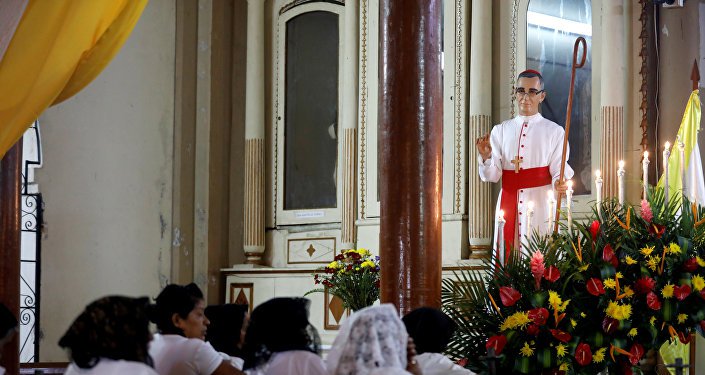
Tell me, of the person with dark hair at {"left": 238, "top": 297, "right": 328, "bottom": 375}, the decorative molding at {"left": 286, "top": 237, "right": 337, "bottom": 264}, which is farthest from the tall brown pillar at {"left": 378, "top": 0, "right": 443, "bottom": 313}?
the decorative molding at {"left": 286, "top": 237, "right": 337, "bottom": 264}

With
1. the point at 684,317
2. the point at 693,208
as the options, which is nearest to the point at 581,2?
the point at 693,208

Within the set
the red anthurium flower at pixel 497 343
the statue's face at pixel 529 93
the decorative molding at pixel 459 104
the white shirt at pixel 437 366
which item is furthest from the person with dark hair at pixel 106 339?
the decorative molding at pixel 459 104

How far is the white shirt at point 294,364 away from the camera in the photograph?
3.93 m

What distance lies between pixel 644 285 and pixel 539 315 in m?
0.54

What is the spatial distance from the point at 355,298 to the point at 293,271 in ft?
7.40

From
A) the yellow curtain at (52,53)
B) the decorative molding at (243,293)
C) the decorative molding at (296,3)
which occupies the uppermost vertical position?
the decorative molding at (296,3)

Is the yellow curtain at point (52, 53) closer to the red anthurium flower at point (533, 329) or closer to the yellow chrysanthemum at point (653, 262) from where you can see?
the red anthurium flower at point (533, 329)

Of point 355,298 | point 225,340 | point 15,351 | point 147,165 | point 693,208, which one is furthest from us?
point 147,165

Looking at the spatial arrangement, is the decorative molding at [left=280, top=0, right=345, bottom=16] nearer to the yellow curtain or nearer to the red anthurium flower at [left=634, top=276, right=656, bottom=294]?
the yellow curtain

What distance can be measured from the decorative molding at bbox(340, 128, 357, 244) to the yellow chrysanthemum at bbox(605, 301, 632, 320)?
4791mm

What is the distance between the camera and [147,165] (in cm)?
1043

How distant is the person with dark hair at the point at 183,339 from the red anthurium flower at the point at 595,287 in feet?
6.01

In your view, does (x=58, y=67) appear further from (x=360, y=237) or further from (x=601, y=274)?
(x=360, y=237)

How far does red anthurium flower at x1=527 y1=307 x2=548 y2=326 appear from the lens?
514 centimetres
